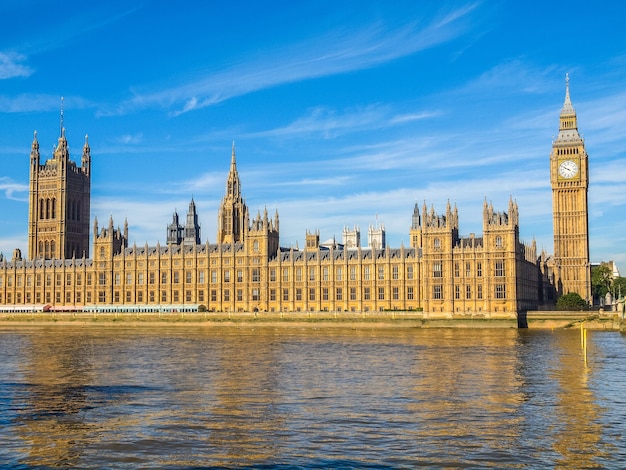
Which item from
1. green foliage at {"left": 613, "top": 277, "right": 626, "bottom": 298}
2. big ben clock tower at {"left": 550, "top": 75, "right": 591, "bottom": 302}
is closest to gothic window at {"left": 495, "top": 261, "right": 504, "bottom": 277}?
big ben clock tower at {"left": 550, "top": 75, "right": 591, "bottom": 302}

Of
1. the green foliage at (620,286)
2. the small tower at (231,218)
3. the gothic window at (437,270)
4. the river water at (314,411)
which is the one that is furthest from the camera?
the green foliage at (620,286)

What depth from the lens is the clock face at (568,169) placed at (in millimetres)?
148750

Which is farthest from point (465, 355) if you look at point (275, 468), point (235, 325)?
point (235, 325)

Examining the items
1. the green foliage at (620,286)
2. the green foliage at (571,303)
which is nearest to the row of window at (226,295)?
the green foliage at (571,303)

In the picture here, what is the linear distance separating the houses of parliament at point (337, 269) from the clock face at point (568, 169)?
0.19 metres

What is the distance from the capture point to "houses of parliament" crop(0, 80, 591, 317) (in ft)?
381

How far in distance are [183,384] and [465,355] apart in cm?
2657

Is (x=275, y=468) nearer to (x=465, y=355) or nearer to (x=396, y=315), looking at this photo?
(x=465, y=355)

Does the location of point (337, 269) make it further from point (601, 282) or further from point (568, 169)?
point (601, 282)

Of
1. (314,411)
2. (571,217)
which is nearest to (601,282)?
(571,217)

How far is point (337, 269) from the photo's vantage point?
5138 inches

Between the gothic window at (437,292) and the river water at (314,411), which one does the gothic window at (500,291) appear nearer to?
the gothic window at (437,292)

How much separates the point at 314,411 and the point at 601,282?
152 metres

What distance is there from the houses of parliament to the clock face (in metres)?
0.19
